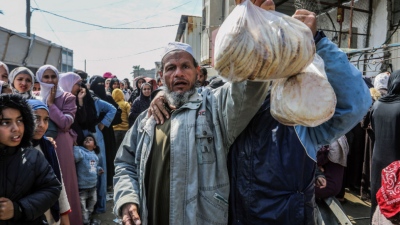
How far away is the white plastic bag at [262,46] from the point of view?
39.5 inches

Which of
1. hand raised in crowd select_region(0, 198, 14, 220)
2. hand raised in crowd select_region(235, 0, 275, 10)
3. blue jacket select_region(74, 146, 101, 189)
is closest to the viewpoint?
hand raised in crowd select_region(235, 0, 275, 10)

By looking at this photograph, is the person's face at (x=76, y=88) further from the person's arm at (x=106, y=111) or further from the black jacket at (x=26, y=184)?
the black jacket at (x=26, y=184)

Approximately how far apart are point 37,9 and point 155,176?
17.8 m

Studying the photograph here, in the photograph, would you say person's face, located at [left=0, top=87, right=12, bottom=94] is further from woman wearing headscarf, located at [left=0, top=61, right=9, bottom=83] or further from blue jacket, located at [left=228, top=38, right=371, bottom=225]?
blue jacket, located at [left=228, top=38, right=371, bottom=225]

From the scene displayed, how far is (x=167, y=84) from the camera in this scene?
2.02 m

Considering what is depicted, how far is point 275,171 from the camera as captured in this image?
5.18 ft

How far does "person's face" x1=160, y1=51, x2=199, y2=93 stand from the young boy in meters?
1.15

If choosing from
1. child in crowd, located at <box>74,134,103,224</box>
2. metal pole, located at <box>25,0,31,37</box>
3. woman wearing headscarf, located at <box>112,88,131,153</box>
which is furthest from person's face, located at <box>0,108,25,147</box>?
metal pole, located at <box>25,0,31,37</box>

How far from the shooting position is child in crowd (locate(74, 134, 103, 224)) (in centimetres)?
422

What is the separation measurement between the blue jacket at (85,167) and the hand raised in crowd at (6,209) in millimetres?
1974

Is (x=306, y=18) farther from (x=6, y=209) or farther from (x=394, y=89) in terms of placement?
(x=394, y=89)

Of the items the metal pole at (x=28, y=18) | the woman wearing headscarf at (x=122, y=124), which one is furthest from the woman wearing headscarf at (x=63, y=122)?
the metal pole at (x=28, y=18)

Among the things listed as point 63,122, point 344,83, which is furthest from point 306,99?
point 63,122

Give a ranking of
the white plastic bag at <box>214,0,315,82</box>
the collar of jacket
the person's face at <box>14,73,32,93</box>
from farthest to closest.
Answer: the person's face at <box>14,73,32,93</box> → the collar of jacket → the white plastic bag at <box>214,0,315,82</box>
